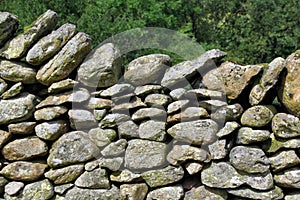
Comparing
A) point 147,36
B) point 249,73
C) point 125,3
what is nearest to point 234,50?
point 125,3

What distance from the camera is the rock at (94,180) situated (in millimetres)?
4145

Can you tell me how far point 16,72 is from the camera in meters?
4.17

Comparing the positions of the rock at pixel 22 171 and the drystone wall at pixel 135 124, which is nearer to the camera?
the drystone wall at pixel 135 124

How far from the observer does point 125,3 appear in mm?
12992

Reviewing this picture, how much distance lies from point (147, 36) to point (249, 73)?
6.59 m

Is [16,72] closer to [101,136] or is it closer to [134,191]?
[101,136]

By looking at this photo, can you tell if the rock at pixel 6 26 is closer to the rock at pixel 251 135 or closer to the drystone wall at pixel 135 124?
the drystone wall at pixel 135 124

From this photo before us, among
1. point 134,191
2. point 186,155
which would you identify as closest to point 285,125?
point 186,155

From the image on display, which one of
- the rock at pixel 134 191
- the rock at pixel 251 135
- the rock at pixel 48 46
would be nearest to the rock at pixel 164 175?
the rock at pixel 134 191

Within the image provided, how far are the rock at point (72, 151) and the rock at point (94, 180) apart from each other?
188mm

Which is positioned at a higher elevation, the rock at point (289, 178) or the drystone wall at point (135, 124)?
the drystone wall at point (135, 124)

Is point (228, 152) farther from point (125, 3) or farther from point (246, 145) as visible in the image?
point (125, 3)

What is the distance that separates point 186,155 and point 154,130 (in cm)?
46

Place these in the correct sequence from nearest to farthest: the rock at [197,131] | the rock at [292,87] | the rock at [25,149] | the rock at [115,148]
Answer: the rock at [292,87]
the rock at [197,131]
the rock at [115,148]
the rock at [25,149]
